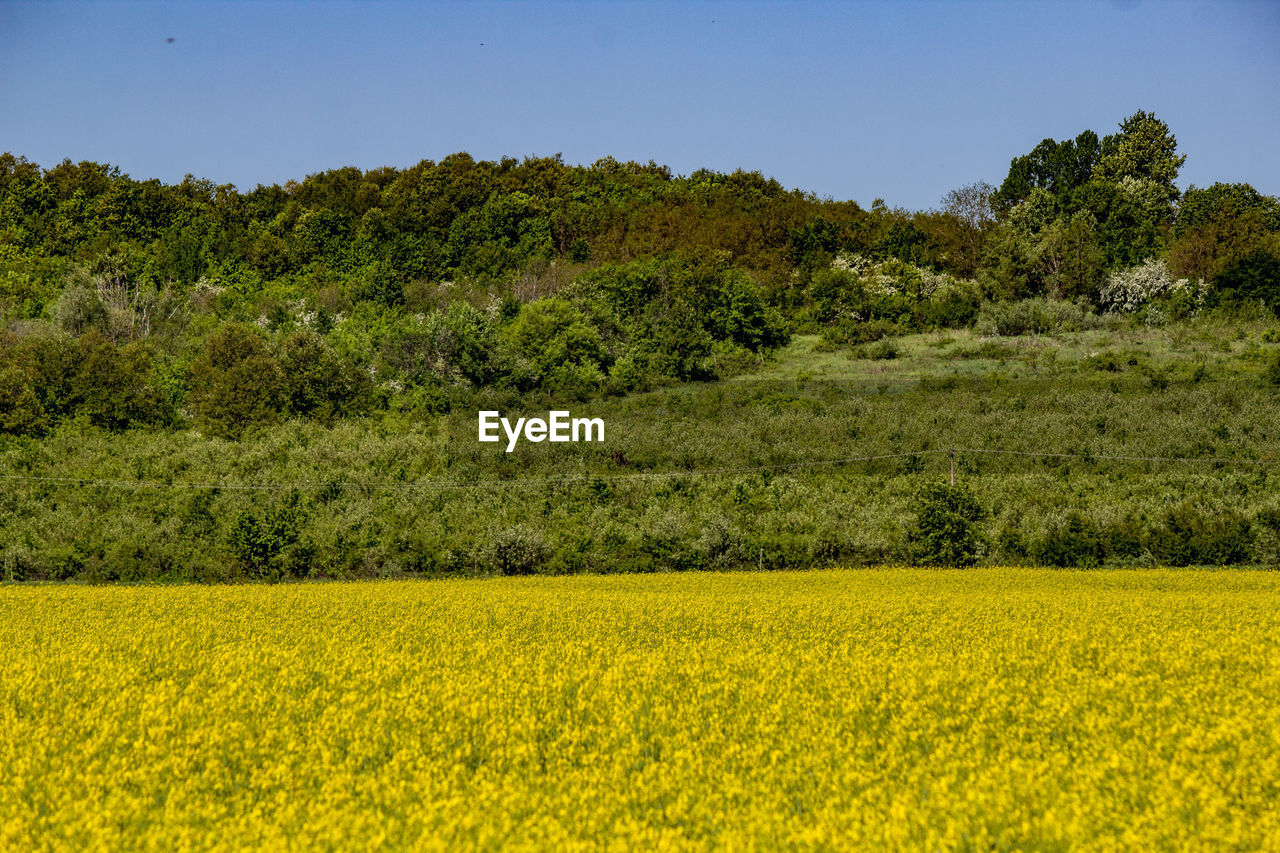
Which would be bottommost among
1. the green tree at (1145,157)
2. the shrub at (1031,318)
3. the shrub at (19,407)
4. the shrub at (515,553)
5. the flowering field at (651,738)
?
the shrub at (515,553)

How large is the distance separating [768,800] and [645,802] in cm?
79

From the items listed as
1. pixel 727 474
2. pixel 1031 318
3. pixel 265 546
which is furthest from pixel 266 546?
pixel 1031 318

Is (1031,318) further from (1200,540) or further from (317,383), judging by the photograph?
(317,383)

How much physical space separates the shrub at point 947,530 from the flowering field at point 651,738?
57.9 ft

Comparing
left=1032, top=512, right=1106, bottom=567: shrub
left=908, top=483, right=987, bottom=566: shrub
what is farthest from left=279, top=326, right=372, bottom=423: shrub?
left=1032, top=512, right=1106, bottom=567: shrub

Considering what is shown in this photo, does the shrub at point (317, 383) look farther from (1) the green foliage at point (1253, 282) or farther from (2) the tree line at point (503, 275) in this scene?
(1) the green foliage at point (1253, 282)

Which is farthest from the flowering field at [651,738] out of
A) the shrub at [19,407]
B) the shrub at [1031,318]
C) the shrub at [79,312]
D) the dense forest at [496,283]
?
the shrub at [79,312]

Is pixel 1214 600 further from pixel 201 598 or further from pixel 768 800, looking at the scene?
pixel 201 598

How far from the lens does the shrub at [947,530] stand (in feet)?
109

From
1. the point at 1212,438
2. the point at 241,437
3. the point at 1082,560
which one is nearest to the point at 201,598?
the point at 1082,560

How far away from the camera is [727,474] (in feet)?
147

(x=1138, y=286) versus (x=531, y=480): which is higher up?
(x=1138, y=286)

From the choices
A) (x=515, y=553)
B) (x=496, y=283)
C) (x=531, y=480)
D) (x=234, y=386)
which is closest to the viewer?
(x=515, y=553)

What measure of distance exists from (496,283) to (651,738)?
7359cm
